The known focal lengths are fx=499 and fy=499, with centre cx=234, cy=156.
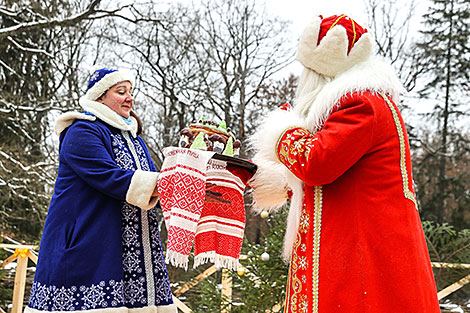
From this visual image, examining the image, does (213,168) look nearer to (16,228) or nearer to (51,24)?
(51,24)

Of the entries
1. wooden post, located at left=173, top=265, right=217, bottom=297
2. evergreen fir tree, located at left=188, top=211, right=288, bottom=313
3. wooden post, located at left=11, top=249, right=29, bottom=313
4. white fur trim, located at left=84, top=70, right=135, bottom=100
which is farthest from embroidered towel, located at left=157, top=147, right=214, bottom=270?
wooden post, located at left=11, top=249, right=29, bottom=313

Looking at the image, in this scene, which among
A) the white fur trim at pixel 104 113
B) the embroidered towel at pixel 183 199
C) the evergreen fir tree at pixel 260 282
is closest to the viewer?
the embroidered towel at pixel 183 199

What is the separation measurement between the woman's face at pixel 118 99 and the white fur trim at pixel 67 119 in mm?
189

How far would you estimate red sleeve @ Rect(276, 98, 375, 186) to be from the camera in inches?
74.9

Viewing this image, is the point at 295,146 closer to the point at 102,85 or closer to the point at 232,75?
the point at 102,85

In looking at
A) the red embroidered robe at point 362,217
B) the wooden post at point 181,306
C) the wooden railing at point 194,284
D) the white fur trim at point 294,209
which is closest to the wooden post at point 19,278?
the wooden railing at point 194,284

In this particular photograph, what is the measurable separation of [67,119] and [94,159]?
0.34 metres

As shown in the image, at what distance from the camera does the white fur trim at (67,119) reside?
268 centimetres

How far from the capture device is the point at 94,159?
254 centimetres

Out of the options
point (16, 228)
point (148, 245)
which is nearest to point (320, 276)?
point (148, 245)

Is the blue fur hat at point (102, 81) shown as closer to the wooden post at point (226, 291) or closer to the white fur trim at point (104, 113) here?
the white fur trim at point (104, 113)

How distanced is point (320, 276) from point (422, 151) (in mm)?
13075

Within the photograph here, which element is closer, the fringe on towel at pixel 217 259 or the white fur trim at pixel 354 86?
the white fur trim at pixel 354 86

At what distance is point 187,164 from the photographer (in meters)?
2.37
